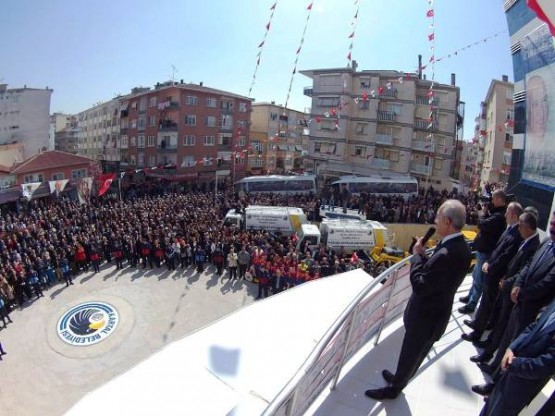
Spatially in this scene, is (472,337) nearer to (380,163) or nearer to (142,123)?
(380,163)

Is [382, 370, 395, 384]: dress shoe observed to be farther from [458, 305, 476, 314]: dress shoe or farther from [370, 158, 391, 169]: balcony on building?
[370, 158, 391, 169]: balcony on building

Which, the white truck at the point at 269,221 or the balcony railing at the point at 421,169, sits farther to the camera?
the balcony railing at the point at 421,169

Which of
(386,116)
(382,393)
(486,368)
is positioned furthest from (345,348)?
(386,116)

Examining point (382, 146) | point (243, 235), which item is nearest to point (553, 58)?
point (243, 235)

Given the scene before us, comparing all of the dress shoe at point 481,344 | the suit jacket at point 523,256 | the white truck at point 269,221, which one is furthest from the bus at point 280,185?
the suit jacket at point 523,256

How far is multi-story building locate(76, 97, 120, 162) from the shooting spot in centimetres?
5256

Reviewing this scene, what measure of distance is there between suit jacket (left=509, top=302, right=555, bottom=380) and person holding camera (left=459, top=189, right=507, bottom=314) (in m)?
2.30

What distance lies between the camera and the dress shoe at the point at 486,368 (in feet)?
11.8

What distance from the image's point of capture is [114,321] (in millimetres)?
12117

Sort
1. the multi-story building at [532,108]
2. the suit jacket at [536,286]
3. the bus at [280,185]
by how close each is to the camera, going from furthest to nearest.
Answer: the bus at [280,185] < the multi-story building at [532,108] < the suit jacket at [536,286]

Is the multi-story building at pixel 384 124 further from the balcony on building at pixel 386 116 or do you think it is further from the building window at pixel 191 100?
the building window at pixel 191 100

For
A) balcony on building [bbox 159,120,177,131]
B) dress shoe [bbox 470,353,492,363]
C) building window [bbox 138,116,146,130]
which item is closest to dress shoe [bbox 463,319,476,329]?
dress shoe [bbox 470,353,492,363]

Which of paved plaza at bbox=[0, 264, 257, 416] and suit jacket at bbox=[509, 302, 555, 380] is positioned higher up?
suit jacket at bbox=[509, 302, 555, 380]

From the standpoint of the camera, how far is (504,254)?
413 centimetres
